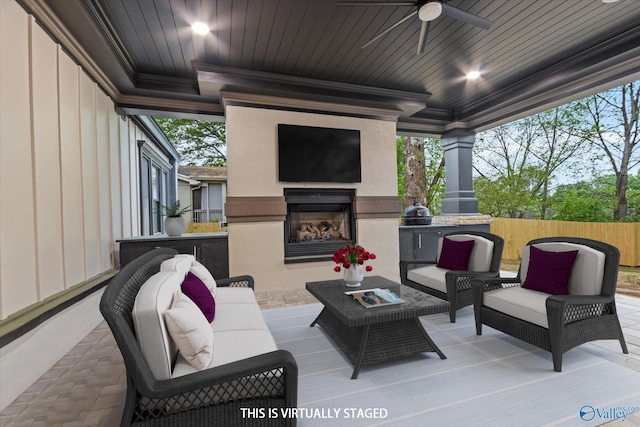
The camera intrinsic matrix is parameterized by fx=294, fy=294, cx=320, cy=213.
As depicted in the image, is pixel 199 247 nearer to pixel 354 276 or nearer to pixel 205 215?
pixel 354 276

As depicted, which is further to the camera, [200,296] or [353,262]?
[353,262]

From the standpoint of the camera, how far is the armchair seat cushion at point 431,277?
3.18 meters

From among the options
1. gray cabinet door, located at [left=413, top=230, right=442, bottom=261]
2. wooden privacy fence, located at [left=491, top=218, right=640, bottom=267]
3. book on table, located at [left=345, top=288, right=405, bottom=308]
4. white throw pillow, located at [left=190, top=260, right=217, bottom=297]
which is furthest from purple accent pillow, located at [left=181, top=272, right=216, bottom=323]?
wooden privacy fence, located at [left=491, top=218, right=640, bottom=267]

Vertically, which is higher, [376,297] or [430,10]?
[430,10]

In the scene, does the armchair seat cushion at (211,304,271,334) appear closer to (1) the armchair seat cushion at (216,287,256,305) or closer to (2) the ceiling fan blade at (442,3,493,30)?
(1) the armchair seat cushion at (216,287,256,305)

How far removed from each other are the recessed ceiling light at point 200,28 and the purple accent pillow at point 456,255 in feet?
12.0

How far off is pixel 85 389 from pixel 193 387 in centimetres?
140

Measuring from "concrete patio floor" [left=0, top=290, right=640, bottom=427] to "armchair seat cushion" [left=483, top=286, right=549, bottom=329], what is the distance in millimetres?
615

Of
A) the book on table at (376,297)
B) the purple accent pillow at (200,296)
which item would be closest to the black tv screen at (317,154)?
the book on table at (376,297)

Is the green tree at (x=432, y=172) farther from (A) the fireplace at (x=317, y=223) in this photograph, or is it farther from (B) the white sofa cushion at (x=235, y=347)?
(B) the white sofa cushion at (x=235, y=347)

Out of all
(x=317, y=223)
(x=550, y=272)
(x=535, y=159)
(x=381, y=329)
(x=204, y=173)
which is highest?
A: (x=535, y=159)

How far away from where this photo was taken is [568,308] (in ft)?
6.96

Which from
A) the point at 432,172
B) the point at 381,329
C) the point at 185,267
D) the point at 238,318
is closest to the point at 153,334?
the point at 238,318

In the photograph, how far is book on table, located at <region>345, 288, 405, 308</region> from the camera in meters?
2.27
